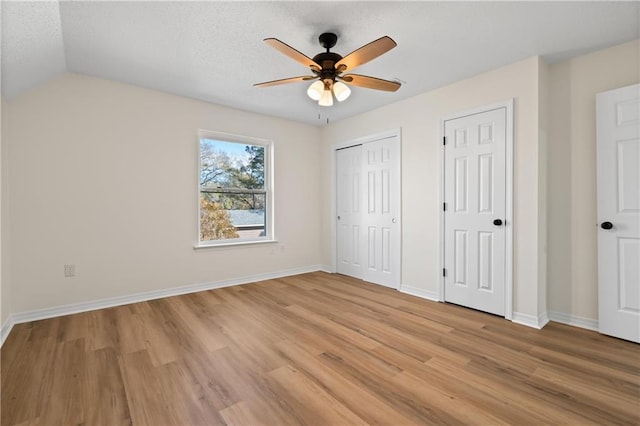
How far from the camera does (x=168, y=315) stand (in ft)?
9.84

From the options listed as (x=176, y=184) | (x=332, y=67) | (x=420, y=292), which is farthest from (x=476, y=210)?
(x=176, y=184)

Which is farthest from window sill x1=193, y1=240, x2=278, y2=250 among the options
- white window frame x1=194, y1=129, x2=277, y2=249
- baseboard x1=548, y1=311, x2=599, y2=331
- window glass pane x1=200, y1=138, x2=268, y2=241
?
baseboard x1=548, y1=311, x2=599, y2=331

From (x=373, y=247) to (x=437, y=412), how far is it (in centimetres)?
286

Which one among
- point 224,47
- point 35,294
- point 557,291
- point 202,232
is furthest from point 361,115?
point 35,294

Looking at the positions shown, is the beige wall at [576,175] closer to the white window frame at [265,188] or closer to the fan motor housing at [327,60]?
the fan motor housing at [327,60]

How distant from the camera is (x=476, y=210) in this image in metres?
3.16

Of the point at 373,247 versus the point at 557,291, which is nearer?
the point at 557,291

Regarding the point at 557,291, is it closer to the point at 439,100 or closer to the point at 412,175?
the point at 412,175

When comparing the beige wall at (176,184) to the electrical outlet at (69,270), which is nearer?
the beige wall at (176,184)

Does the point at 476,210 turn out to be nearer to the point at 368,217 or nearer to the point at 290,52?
the point at 368,217

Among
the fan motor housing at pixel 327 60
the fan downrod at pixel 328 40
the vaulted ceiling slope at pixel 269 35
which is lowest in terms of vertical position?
the fan motor housing at pixel 327 60

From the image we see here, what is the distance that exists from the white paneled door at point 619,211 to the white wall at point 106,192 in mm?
4067

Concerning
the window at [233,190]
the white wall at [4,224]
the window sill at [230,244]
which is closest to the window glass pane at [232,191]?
the window at [233,190]

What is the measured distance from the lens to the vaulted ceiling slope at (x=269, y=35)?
204cm
